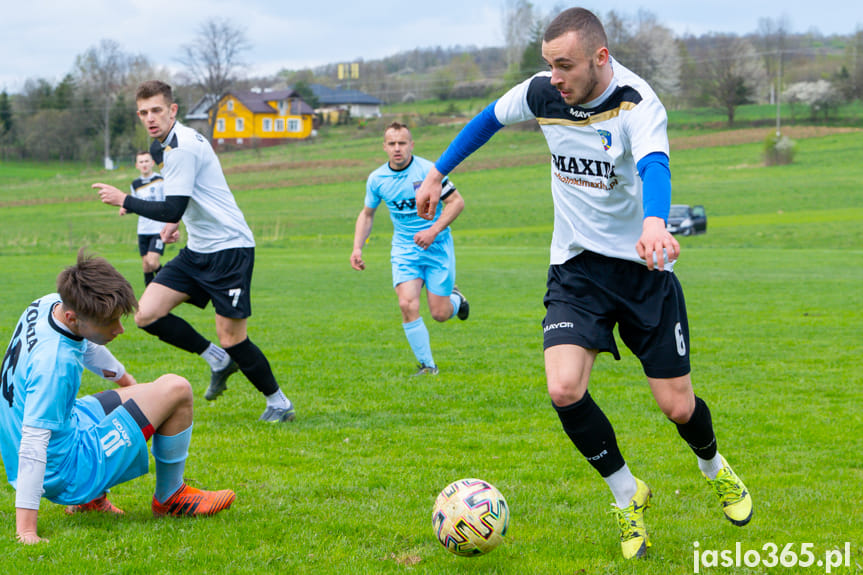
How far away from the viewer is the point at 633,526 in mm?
4125

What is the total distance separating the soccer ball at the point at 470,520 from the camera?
3963 millimetres

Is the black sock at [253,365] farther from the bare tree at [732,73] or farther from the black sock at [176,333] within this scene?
the bare tree at [732,73]

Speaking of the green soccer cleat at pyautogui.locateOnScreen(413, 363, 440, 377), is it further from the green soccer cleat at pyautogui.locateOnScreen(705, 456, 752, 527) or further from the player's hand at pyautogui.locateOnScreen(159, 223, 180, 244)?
the green soccer cleat at pyautogui.locateOnScreen(705, 456, 752, 527)

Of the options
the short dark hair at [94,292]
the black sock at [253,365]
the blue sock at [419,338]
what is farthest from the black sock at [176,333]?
the short dark hair at [94,292]

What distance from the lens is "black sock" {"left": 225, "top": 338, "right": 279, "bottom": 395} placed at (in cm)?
675

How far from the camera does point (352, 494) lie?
506cm

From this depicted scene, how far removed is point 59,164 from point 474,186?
47042 millimetres

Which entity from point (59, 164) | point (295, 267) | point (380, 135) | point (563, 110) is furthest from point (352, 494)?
point (59, 164)

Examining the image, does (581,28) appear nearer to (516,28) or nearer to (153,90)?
(153,90)

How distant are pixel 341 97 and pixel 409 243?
355 ft

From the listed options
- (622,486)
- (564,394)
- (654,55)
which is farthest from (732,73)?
(564,394)

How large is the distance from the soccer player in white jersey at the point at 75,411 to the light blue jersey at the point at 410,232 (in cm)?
464

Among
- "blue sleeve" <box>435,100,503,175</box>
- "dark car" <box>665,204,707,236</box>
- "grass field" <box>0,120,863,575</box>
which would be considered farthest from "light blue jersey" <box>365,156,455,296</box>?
"dark car" <box>665,204,707,236</box>

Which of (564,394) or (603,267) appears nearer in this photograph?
(564,394)
